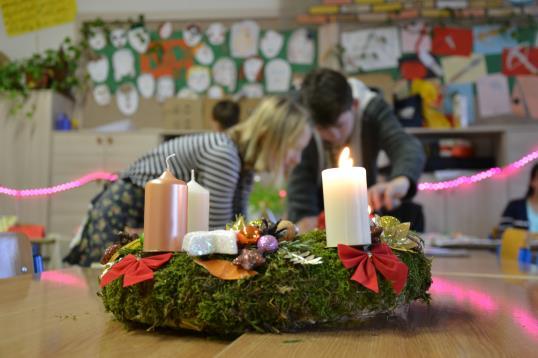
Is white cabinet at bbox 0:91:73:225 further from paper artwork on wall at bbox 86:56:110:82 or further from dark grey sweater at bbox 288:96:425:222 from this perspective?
dark grey sweater at bbox 288:96:425:222

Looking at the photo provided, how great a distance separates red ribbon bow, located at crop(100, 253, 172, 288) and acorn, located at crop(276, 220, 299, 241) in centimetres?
12

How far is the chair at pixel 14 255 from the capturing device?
1.10m

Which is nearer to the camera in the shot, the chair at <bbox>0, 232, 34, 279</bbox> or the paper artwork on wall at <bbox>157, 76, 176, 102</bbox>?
the chair at <bbox>0, 232, 34, 279</bbox>

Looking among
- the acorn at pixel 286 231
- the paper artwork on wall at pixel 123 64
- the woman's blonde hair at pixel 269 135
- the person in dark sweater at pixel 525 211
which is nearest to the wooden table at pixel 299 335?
the acorn at pixel 286 231

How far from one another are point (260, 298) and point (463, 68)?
141 inches

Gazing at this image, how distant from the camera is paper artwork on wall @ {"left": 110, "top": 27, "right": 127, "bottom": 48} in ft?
12.9

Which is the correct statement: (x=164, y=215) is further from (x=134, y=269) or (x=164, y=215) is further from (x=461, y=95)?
(x=461, y=95)

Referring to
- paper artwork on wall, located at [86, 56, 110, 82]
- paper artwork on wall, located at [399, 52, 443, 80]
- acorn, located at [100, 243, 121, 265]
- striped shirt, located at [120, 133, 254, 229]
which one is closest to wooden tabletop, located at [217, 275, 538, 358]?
acorn, located at [100, 243, 121, 265]

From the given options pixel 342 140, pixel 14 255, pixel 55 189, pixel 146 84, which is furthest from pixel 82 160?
pixel 14 255

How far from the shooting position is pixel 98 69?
395 cm

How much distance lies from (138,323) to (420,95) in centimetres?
329

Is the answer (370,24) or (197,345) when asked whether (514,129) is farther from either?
(197,345)

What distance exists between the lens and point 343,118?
1.76m

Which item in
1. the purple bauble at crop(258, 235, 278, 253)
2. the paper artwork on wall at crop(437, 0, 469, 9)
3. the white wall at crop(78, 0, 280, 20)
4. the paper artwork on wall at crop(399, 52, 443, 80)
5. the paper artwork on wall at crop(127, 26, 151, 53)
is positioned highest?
the white wall at crop(78, 0, 280, 20)
